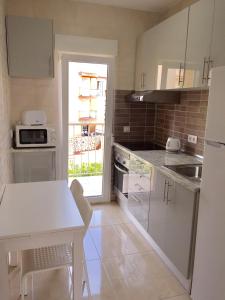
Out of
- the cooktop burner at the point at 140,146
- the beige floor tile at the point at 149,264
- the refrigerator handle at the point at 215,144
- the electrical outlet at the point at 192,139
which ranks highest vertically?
the refrigerator handle at the point at 215,144

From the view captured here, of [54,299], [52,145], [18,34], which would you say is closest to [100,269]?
[54,299]

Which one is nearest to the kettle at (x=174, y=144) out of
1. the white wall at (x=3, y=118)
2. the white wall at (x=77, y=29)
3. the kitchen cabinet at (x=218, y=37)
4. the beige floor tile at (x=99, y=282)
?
the white wall at (x=77, y=29)

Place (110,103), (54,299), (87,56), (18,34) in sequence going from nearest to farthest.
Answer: (54,299) < (18,34) < (87,56) < (110,103)

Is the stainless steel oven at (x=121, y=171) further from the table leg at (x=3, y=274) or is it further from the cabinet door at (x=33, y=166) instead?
the table leg at (x=3, y=274)

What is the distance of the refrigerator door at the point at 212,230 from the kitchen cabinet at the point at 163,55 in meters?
1.00

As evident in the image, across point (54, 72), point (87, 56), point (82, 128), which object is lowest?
point (82, 128)

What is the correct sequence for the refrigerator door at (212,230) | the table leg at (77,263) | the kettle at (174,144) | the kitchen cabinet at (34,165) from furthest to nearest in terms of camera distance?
the kitchen cabinet at (34,165) → the kettle at (174,144) → the refrigerator door at (212,230) → the table leg at (77,263)

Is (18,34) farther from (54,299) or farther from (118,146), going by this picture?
(54,299)

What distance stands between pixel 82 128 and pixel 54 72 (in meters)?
0.81

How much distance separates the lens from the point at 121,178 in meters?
3.32

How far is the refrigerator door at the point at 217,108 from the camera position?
1.50m

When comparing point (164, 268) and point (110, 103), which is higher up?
point (110, 103)

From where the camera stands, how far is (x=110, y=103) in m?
3.40

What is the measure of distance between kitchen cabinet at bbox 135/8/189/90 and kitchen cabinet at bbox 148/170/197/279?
960mm
